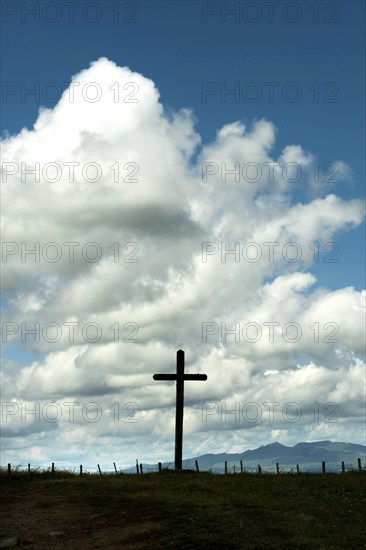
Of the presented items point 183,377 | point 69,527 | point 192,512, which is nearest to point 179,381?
point 183,377

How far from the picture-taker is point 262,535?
23188 mm

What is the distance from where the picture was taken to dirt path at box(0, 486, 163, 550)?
2389 centimetres

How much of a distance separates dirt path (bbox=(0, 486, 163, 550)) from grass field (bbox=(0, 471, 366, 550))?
0.13ft

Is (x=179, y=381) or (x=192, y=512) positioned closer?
(x=192, y=512)

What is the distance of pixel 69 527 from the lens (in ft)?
87.0

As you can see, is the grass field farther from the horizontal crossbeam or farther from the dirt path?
the horizontal crossbeam

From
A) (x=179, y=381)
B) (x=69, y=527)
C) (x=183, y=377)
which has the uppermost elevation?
(x=183, y=377)

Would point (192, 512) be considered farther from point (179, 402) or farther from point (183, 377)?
point (183, 377)

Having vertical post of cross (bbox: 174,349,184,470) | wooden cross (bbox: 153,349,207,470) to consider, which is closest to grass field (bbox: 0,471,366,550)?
vertical post of cross (bbox: 174,349,184,470)

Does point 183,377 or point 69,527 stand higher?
point 183,377

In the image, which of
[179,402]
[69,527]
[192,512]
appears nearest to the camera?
[69,527]

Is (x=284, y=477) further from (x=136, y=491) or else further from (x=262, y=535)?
(x=262, y=535)

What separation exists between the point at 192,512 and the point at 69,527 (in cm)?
499

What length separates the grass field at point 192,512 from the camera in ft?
76.2
